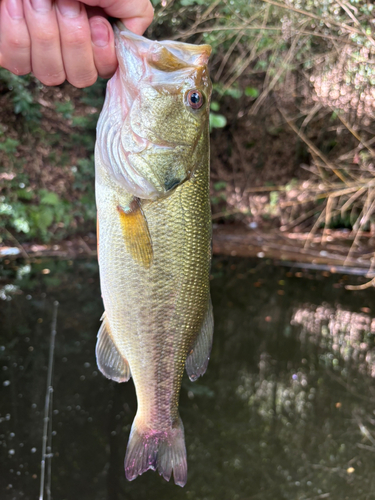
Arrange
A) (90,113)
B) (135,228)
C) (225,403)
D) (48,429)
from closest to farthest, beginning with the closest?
(135,228) → (48,429) → (225,403) → (90,113)

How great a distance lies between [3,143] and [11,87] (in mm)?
847

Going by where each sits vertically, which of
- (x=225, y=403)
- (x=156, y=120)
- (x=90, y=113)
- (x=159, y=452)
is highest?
(x=156, y=120)

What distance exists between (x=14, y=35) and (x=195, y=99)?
1.72 ft

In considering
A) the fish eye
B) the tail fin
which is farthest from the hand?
the tail fin

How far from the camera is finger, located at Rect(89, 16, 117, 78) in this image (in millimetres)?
1066

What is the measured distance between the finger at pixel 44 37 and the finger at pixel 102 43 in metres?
0.10

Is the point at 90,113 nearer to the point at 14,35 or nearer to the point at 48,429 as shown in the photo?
the point at 48,429

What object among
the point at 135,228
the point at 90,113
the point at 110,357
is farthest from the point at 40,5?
the point at 90,113

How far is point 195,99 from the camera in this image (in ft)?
4.03

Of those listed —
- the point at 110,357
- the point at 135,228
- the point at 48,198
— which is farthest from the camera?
the point at 48,198

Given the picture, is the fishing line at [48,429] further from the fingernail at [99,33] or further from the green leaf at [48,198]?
the green leaf at [48,198]

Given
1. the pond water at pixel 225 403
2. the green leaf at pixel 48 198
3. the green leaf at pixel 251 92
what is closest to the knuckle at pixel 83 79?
the pond water at pixel 225 403

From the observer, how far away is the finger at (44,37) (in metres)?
1.00

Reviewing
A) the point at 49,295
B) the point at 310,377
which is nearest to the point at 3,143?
the point at 49,295
